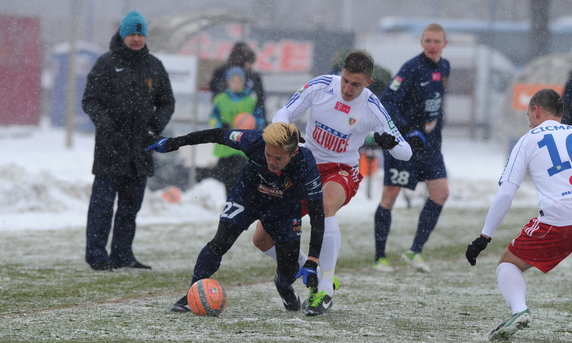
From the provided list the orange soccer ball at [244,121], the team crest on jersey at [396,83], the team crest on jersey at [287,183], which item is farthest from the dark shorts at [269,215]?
the orange soccer ball at [244,121]

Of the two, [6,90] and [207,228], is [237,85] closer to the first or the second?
[207,228]

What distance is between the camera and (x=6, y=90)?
2492 cm

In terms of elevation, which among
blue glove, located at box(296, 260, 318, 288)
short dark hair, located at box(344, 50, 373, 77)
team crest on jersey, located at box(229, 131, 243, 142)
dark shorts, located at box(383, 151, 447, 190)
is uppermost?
short dark hair, located at box(344, 50, 373, 77)

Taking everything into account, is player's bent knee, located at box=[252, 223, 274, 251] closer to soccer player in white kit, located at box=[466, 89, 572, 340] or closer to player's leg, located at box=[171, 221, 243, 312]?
player's leg, located at box=[171, 221, 243, 312]

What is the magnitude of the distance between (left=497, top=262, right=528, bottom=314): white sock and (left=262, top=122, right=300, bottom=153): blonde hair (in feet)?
4.88

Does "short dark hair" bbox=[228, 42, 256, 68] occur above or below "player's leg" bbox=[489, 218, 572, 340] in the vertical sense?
above

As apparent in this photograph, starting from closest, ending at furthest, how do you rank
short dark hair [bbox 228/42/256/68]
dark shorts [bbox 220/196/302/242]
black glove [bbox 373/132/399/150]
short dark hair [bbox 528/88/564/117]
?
short dark hair [bbox 528/88/564/117], dark shorts [bbox 220/196/302/242], black glove [bbox 373/132/399/150], short dark hair [bbox 228/42/256/68]

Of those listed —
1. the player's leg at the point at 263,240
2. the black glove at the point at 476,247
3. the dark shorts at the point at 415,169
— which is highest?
the dark shorts at the point at 415,169

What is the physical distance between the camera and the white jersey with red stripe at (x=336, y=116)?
7.47 meters

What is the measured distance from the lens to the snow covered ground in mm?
12648

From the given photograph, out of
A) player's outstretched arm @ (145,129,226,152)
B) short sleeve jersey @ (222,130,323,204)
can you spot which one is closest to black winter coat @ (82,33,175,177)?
player's outstretched arm @ (145,129,226,152)

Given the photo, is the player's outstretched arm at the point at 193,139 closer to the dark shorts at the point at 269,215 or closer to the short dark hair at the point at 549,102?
the dark shorts at the point at 269,215

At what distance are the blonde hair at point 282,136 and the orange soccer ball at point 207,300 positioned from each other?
1.04 metres

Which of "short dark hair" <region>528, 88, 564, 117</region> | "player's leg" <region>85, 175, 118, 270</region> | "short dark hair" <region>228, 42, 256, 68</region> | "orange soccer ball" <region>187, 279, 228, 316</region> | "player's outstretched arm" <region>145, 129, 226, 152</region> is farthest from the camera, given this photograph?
"short dark hair" <region>228, 42, 256, 68</region>
